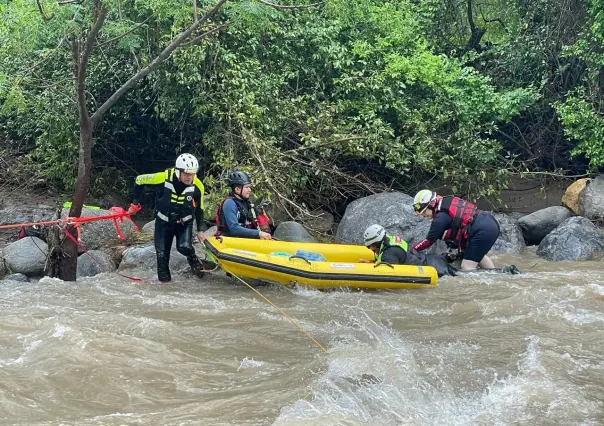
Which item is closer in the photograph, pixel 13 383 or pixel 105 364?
pixel 13 383

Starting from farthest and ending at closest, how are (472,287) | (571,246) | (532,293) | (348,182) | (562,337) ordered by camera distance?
1. (348,182)
2. (571,246)
3. (472,287)
4. (532,293)
5. (562,337)

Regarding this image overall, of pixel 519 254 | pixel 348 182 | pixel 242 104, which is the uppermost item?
pixel 242 104

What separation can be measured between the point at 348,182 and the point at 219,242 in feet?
12.4

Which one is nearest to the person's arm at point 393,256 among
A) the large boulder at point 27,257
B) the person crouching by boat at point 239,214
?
the person crouching by boat at point 239,214

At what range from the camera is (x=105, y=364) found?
468 cm

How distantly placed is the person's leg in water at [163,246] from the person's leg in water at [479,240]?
11.4ft

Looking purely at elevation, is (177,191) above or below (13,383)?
above

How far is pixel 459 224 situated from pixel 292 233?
7.93 feet

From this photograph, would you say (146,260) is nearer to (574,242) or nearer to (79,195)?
(79,195)

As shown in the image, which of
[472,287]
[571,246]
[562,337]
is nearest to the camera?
[562,337]

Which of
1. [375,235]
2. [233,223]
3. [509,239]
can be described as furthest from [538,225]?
[233,223]

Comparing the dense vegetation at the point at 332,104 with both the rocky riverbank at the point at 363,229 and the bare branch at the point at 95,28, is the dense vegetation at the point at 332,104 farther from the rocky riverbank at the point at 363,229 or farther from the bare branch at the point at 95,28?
the bare branch at the point at 95,28

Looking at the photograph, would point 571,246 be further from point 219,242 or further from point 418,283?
point 219,242

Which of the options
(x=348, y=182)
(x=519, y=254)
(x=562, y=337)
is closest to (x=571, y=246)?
(x=519, y=254)
